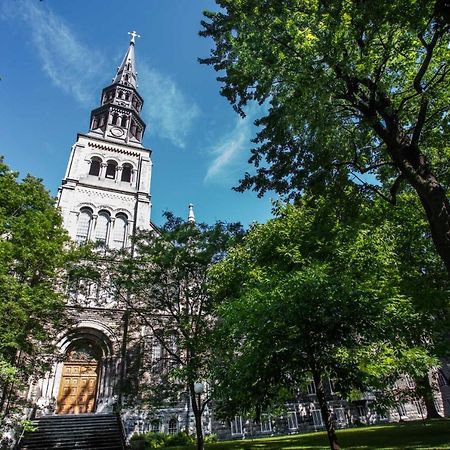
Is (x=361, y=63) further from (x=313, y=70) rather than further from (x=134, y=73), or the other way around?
(x=134, y=73)

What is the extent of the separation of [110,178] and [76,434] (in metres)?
19.3

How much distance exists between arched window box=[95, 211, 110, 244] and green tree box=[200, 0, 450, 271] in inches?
720

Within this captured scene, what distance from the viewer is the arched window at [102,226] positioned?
25.7 m

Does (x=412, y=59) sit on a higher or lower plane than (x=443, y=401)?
higher

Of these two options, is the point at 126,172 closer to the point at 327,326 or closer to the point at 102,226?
the point at 102,226

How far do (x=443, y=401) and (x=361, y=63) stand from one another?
108ft

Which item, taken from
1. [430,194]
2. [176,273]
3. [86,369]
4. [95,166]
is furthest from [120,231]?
[430,194]

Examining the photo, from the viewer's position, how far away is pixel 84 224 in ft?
84.3

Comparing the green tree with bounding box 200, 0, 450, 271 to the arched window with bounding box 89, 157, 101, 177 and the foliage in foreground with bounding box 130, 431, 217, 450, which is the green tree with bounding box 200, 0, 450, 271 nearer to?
the foliage in foreground with bounding box 130, 431, 217, 450

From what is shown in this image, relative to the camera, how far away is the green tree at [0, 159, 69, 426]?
13875mm

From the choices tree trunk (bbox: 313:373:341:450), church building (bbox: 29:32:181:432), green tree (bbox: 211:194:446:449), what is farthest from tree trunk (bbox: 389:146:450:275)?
church building (bbox: 29:32:181:432)

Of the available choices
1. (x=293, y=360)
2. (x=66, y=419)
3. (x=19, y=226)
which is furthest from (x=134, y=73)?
(x=293, y=360)

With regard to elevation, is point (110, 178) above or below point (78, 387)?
above

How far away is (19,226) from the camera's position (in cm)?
1588
